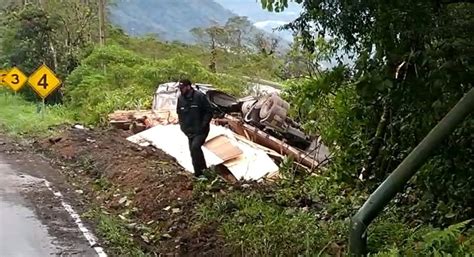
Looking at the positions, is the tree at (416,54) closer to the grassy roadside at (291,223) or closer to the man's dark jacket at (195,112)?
the grassy roadside at (291,223)

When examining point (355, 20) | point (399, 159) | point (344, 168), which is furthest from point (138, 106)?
point (355, 20)

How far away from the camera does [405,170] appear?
5746 millimetres

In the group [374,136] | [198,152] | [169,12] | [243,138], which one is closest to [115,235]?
[198,152]

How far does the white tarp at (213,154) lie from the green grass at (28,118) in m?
5.69

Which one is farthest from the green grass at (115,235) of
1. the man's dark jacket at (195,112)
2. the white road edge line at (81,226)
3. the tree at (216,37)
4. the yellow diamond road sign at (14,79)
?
the tree at (216,37)

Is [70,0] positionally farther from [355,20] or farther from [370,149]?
[355,20]

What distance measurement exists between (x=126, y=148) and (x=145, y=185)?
428cm

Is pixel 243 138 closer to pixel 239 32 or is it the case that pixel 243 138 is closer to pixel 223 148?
pixel 223 148

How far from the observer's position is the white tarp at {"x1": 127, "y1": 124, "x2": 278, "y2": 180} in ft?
43.2

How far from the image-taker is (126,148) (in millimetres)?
16547

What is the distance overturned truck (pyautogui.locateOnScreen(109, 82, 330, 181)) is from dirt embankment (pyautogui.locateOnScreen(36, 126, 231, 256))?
0.54 metres

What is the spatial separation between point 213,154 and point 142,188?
182cm

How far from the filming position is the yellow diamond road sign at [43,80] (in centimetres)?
2412

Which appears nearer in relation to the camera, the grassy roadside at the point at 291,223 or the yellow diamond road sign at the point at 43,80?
the grassy roadside at the point at 291,223
